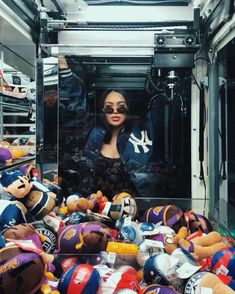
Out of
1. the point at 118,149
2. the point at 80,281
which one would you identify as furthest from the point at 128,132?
the point at 80,281

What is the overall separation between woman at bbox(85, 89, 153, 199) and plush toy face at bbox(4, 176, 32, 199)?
1.48 meters

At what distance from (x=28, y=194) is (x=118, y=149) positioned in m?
1.53

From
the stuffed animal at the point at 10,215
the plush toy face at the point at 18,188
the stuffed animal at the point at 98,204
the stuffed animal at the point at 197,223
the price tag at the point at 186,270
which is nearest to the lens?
the price tag at the point at 186,270

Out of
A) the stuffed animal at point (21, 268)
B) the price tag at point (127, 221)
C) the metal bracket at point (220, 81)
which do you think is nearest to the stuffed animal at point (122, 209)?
the price tag at point (127, 221)

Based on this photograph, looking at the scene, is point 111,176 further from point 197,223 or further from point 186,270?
point 186,270

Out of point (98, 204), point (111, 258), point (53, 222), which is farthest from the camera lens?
point (98, 204)

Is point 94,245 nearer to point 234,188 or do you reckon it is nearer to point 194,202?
point 194,202

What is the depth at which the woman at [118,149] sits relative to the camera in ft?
11.2

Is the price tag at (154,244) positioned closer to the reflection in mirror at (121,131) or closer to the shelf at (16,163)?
the shelf at (16,163)

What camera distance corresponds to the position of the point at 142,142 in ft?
11.2

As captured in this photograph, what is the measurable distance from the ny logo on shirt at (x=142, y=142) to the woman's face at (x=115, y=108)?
7.2 inches

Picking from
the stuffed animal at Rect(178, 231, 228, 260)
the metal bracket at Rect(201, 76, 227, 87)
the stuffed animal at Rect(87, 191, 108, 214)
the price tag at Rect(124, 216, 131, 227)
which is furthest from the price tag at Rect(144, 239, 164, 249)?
the metal bracket at Rect(201, 76, 227, 87)

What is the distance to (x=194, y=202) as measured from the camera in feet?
9.75

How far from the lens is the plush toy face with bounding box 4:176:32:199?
1.93m
